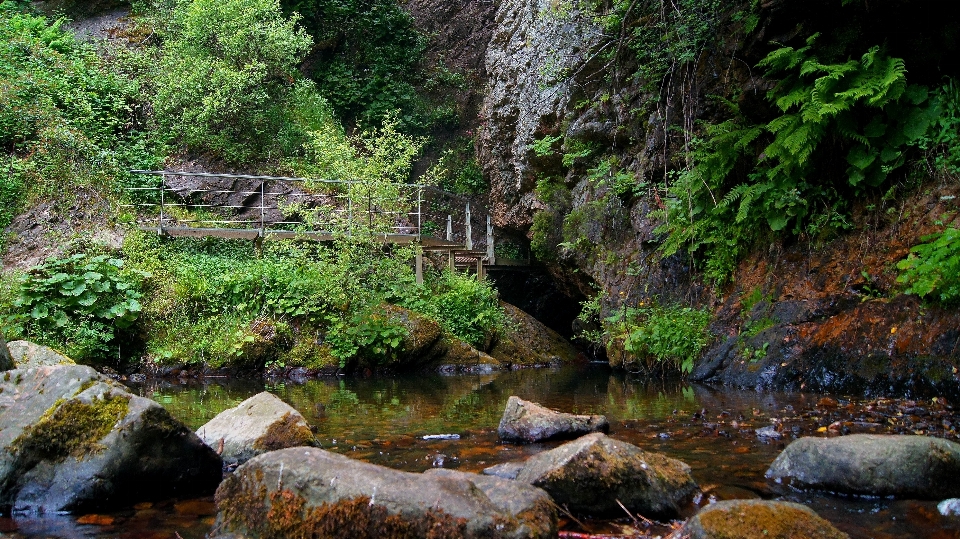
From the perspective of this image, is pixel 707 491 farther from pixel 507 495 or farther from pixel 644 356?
pixel 644 356

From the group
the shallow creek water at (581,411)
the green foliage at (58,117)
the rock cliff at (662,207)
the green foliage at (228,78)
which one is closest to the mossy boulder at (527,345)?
the rock cliff at (662,207)

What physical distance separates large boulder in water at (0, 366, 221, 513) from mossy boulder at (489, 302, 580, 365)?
10.9m

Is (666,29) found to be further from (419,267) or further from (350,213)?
(419,267)

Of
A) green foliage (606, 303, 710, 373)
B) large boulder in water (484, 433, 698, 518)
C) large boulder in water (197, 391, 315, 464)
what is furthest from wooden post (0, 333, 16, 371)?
green foliage (606, 303, 710, 373)

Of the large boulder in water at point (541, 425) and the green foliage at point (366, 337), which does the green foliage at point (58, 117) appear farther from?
the large boulder in water at point (541, 425)

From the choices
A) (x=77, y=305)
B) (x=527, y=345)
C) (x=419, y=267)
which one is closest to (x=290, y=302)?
(x=419, y=267)

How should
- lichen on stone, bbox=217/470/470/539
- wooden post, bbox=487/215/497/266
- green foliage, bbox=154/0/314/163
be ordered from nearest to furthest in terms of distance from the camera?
lichen on stone, bbox=217/470/470/539 → wooden post, bbox=487/215/497/266 → green foliage, bbox=154/0/314/163

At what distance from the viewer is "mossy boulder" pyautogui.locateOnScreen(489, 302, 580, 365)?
1546 cm

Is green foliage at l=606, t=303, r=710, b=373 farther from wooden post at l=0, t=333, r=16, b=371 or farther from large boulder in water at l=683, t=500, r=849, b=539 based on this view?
wooden post at l=0, t=333, r=16, b=371

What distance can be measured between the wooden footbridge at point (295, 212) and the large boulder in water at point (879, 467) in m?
10.6

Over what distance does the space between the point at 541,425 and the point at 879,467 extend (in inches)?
97.6

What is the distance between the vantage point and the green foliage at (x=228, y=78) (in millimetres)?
18375

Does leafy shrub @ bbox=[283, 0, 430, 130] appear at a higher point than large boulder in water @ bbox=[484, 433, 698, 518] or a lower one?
higher

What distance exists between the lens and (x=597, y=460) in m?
3.76
